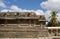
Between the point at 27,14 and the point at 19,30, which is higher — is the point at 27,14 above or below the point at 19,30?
above

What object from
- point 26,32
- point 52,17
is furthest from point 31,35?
point 52,17

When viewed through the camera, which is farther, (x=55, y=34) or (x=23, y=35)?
(x=55, y=34)

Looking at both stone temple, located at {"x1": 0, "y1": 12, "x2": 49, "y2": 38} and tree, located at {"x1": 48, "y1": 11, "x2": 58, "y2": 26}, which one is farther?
tree, located at {"x1": 48, "y1": 11, "x2": 58, "y2": 26}

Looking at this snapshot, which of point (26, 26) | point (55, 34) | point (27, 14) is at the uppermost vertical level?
point (27, 14)

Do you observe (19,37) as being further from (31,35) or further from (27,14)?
(27,14)

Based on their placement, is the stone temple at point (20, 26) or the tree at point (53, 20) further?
the tree at point (53, 20)

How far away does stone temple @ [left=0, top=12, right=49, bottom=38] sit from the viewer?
8.41 metres

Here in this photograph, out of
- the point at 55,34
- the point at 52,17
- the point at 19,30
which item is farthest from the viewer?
the point at 52,17

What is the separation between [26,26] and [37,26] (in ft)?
1.65

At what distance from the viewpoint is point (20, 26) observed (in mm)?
8492

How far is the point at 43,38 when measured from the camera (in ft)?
27.8

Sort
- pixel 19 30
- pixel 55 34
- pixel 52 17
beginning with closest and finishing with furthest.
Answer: pixel 19 30 → pixel 55 34 → pixel 52 17

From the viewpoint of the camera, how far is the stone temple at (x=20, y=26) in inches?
331

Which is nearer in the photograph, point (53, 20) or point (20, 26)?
point (20, 26)
